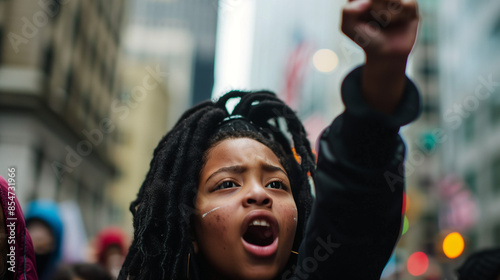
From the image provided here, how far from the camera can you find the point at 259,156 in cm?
211

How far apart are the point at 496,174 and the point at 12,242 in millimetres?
33180

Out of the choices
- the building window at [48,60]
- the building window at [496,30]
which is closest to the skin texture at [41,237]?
the building window at [48,60]

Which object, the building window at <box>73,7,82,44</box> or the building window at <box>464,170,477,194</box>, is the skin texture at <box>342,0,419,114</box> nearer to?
the building window at <box>73,7,82,44</box>

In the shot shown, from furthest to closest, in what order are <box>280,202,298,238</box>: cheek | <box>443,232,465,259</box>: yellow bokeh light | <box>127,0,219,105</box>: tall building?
<box>127,0,219,105</box>: tall building
<box>443,232,465,259</box>: yellow bokeh light
<box>280,202,298,238</box>: cheek

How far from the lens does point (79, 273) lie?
13.1 feet

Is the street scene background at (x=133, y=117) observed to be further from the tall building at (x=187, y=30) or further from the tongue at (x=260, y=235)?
the tall building at (x=187, y=30)

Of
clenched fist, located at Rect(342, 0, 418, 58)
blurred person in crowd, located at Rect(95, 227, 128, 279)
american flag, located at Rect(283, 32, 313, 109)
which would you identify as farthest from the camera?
american flag, located at Rect(283, 32, 313, 109)

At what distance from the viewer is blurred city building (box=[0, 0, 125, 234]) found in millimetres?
18141

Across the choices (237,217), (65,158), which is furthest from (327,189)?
(65,158)

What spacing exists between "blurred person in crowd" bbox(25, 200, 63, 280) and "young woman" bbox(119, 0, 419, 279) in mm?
2374

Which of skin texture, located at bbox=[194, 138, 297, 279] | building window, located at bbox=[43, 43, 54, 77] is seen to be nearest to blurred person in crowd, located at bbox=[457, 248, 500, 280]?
skin texture, located at bbox=[194, 138, 297, 279]

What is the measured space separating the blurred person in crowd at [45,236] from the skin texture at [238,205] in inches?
105

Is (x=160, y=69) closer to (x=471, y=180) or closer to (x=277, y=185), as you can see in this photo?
(x=471, y=180)

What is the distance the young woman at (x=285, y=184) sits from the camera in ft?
4.24
